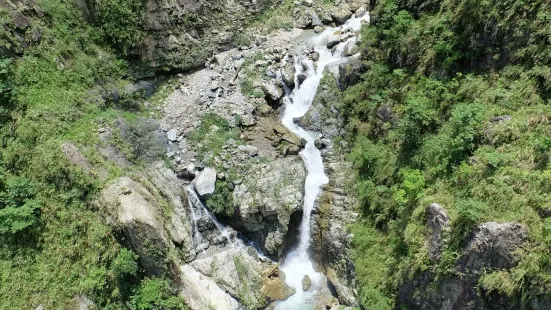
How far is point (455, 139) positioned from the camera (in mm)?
12406

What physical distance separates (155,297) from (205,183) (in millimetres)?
5543

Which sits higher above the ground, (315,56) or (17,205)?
(315,56)

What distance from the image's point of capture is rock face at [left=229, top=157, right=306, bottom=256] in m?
16.1

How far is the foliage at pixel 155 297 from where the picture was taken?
1258cm

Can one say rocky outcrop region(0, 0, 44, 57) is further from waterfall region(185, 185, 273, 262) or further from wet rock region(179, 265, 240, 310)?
wet rock region(179, 265, 240, 310)

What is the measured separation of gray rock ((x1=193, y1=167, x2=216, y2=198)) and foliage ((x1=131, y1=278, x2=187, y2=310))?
4.51 metres

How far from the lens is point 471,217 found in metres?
10.4

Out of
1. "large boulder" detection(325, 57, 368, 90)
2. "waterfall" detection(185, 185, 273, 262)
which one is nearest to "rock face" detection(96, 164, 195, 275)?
"waterfall" detection(185, 185, 273, 262)

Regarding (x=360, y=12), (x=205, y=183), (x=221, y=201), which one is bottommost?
(x=221, y=201)

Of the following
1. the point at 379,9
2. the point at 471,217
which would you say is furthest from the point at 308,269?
the point at 379,9

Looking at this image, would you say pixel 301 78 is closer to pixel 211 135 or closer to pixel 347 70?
pixel 347 70

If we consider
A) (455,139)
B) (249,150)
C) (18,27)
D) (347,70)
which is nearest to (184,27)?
(18,27)

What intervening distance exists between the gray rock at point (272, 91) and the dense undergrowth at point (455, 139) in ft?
16.8

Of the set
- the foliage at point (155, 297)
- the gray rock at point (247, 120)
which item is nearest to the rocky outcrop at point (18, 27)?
the gray rock at point (247, 120)
